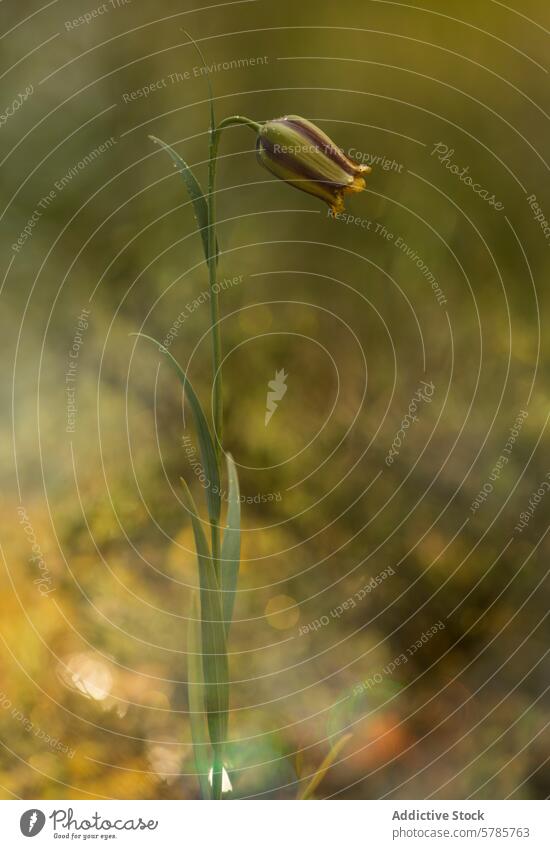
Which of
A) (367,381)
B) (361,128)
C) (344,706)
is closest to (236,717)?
(344,706)

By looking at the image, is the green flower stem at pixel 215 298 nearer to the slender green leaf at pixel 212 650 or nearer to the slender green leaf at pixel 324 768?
the slender green leaf at pixel 212 650

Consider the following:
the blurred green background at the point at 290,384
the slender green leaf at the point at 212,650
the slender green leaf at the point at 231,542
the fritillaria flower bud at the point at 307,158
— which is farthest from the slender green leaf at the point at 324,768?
the fritillaria flower bud at the point at 307,158

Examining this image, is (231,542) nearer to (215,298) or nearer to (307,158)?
(215,298)

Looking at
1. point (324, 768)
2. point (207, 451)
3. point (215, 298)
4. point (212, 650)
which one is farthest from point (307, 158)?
A: point (324, 768)

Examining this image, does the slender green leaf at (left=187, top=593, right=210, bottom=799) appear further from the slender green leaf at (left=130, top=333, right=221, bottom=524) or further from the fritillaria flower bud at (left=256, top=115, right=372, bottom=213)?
the fritillaria flower bud at (left=256, top=115, right=372, bottom=213)

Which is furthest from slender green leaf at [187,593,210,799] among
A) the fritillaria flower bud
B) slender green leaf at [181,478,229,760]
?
the fritillaria flower bud
